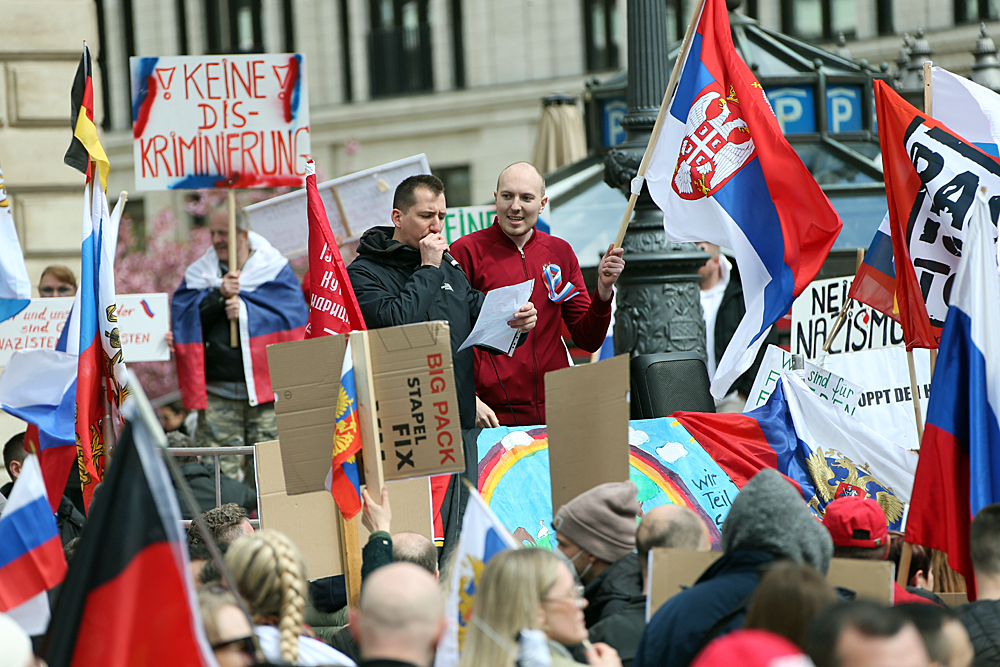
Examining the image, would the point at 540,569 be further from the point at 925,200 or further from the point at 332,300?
the point at 925,200

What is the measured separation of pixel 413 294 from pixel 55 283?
14.6 feet

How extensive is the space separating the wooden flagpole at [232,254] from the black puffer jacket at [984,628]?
5187 millimetres

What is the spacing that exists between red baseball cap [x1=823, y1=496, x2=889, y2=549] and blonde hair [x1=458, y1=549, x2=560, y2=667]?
4.42 feet

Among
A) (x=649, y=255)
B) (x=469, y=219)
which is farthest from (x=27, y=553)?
(x=469, y=219)

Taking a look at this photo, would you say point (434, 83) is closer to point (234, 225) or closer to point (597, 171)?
point (597, 171)

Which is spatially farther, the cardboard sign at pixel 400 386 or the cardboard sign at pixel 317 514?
the cardboard sign at pixel 317 514

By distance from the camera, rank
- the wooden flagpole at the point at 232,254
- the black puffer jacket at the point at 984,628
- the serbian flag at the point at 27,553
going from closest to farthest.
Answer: the black puffer jacket at the point at 984,628, the serbian flag at the point at 27,553, the wooden flagpole at the point at 232,254

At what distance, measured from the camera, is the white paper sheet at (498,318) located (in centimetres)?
561

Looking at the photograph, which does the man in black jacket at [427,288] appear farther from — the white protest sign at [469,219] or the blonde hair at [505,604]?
the white protest sign at [469,219]

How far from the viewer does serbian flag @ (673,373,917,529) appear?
253 inches

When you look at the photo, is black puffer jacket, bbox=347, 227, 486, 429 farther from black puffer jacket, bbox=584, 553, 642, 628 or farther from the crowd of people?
black puffer jacket, bbox=584, 553, 642, 628

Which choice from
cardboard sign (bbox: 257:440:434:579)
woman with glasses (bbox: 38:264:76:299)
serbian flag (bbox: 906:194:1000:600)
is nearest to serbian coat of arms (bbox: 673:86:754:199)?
serbian flag (bbox: 906:194:1000:600)

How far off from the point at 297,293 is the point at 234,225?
2.94 feet

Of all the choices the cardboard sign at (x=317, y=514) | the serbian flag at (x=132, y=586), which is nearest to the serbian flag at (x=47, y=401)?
the cardboard sign at (x=317, y=514)
